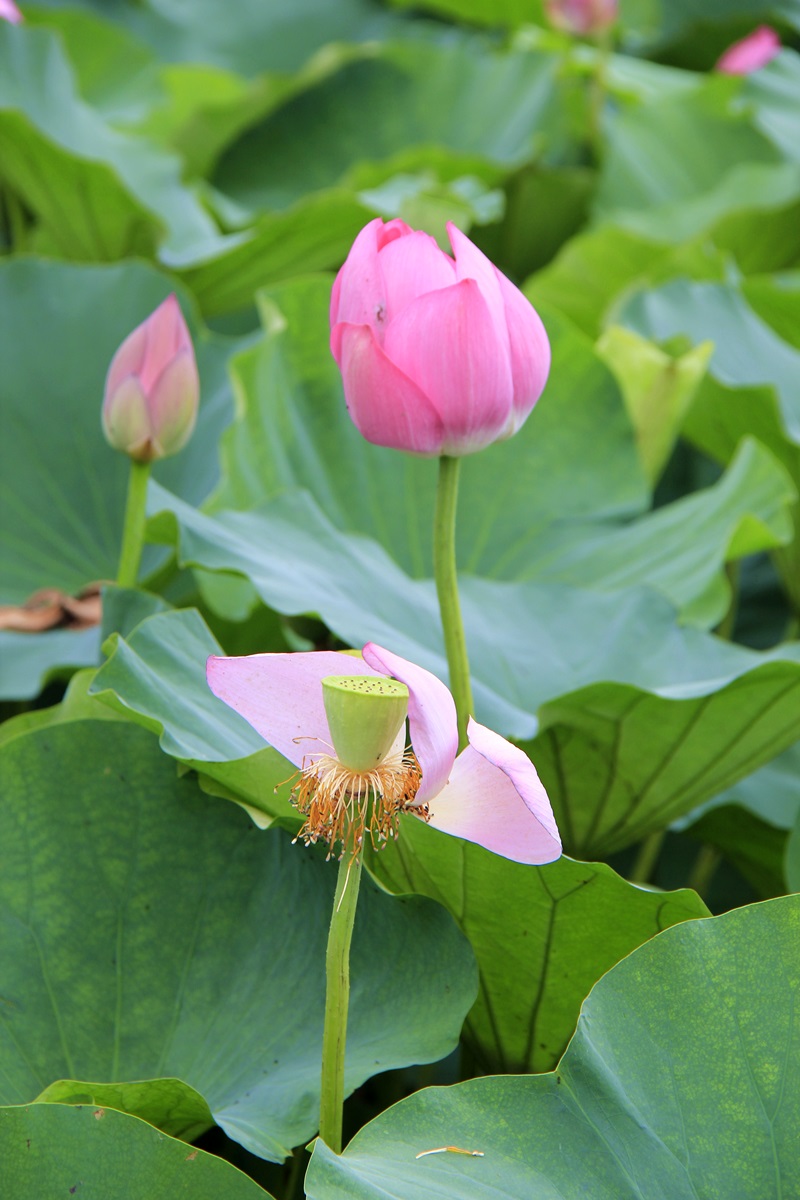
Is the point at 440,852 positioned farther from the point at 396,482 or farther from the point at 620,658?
the point at 396,482

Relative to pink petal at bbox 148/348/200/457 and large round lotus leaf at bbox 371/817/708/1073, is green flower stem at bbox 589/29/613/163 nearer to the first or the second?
pink petal at bbox 148/348/200/457

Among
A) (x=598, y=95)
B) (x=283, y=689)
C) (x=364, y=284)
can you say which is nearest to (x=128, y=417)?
(x=364, y=284)

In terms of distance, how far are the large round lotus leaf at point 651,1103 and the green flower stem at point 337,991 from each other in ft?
0.07

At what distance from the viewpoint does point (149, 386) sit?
0.75 meters

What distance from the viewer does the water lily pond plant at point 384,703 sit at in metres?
0.46

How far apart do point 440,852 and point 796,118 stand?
1726 mm

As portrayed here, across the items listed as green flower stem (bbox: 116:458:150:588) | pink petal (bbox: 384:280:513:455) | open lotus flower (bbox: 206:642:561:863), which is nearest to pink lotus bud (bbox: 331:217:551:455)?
pink petal (bbox: 384:280:513:455)

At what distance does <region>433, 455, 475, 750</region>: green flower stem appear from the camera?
1.83 ft

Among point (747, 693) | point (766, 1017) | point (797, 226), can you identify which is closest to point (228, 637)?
point (747, 693)

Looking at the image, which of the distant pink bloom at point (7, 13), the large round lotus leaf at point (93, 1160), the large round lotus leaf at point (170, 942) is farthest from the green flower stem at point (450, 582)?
the distant pink bloom at point (7, 13)

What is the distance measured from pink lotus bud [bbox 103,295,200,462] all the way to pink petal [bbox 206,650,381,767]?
378 mm

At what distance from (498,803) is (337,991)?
0.10 meters

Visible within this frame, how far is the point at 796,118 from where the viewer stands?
1.92 metres

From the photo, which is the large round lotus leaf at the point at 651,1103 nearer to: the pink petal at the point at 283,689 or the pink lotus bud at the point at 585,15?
the pink petal at the point at 283,689
